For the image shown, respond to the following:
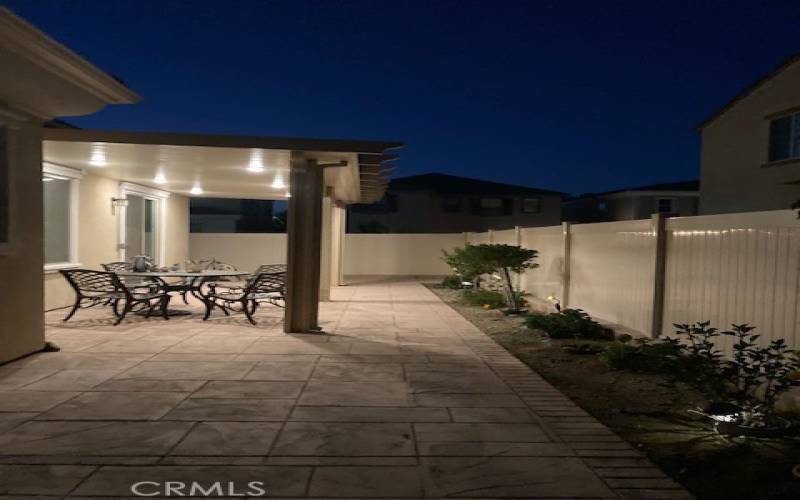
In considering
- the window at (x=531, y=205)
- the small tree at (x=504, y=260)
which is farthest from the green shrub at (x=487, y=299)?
the window at (x=531, y=205)

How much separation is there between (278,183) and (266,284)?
2.88 meters

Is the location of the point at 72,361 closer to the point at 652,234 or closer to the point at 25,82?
the point at 25,82

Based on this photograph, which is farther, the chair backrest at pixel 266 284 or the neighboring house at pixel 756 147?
the neighboring house at pixel 756 147

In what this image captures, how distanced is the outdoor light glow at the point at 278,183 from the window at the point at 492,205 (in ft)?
62.2

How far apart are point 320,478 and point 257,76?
37.6m

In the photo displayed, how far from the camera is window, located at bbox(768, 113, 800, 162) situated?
12.3 meters

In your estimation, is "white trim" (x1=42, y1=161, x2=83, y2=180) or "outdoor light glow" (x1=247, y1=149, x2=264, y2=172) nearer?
"outdoor light glow" (x1=247, y1=149, x2=264, y2=172)

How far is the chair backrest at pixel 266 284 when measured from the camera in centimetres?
796

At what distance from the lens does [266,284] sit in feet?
29.4

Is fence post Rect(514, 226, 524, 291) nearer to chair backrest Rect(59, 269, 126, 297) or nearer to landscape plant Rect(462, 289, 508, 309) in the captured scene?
landscape plant Rect(462, 289, 508, 309)

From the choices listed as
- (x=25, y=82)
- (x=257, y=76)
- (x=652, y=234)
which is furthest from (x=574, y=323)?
(x=257, y=76)

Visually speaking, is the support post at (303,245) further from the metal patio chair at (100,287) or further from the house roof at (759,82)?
the house roof at (759,82)

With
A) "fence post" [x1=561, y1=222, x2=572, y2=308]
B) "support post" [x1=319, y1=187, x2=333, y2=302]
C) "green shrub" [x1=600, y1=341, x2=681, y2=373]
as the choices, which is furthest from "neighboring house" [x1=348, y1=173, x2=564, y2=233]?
"green shrub" [x1=600, y1=341, x2=681, y2=373]
